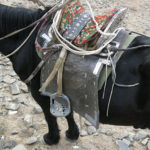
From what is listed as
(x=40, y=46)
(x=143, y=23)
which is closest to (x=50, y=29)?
(x=40, y=46)

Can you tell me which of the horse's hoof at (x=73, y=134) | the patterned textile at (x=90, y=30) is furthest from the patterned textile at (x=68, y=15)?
the horse's hoof at (x=73, y=134)

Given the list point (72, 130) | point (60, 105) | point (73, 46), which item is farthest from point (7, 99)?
point (73, 46)

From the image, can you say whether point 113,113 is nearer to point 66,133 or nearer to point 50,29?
point 50,29

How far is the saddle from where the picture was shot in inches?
59.4

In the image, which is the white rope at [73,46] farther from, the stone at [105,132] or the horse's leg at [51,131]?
the stone at [105,132]

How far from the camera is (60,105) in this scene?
1797 mm

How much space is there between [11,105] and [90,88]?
155 cm

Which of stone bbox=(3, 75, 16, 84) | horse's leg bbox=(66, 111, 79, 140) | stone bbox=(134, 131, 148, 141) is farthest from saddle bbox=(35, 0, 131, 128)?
stone bbox=(3, 75, 16, 84)

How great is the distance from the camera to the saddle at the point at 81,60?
1508 millimetres

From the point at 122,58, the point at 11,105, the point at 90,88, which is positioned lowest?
the point at 11,105

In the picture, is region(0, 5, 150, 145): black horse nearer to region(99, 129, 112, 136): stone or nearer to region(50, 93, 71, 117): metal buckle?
region(50, 93, 71, 117): metal buckle

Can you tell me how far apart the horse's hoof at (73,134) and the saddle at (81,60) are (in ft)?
2.31

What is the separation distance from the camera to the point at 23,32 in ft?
6.07

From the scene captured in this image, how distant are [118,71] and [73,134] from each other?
1.16m
